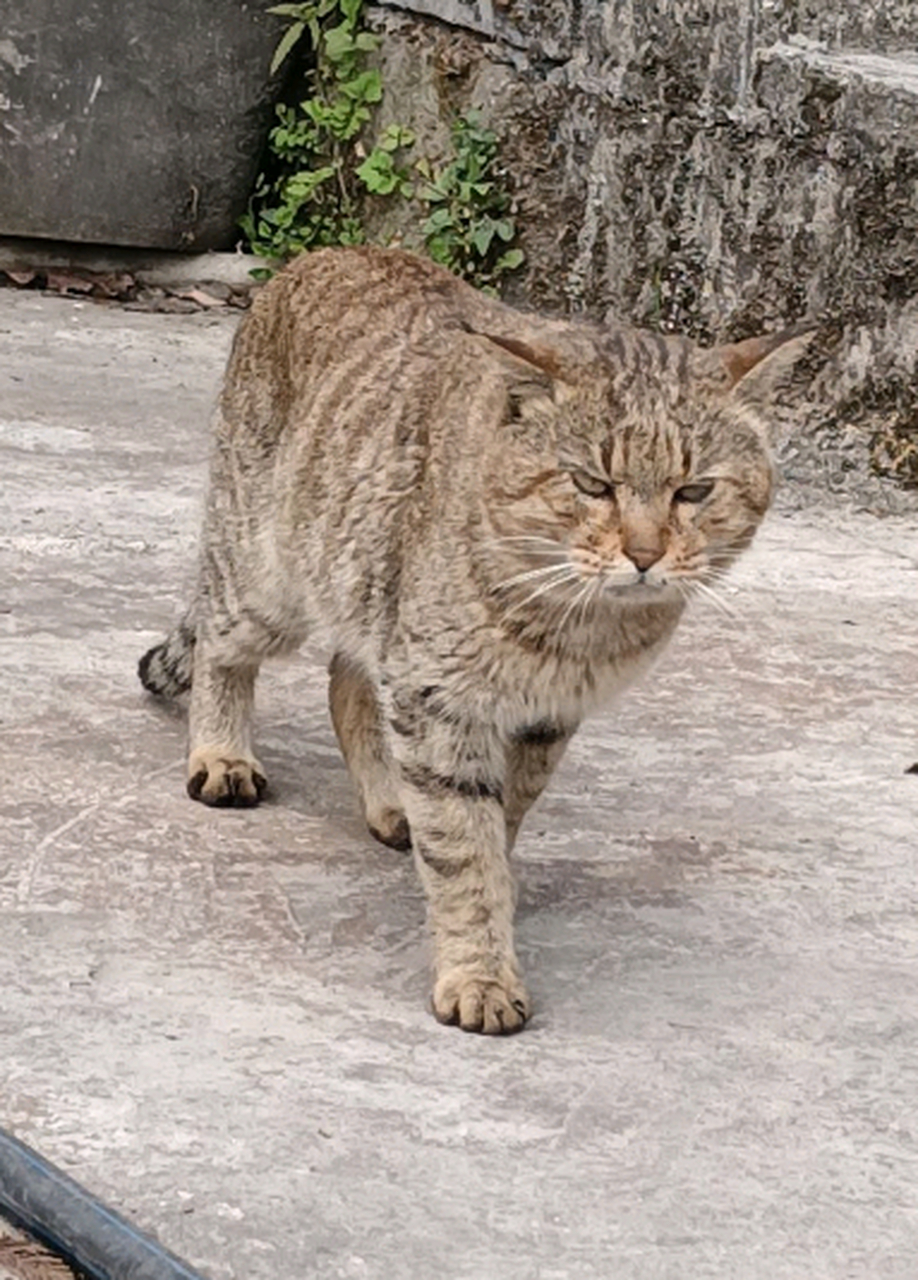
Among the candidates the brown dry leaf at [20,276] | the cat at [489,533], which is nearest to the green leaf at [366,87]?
the brown dry leaf at [20,276]

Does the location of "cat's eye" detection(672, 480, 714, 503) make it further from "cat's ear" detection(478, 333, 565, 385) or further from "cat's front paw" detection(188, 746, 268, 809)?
"cat's front paw" detection(188, 746, 268, 809)

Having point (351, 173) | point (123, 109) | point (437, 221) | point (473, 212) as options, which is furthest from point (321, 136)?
point (473, 212)

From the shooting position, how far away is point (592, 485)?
3.70 meters

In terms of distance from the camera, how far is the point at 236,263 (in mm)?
9336

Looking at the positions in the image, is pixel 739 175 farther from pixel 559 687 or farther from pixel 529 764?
pixel 559 687

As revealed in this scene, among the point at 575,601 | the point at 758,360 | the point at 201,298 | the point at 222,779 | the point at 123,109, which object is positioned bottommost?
the point at 201,298

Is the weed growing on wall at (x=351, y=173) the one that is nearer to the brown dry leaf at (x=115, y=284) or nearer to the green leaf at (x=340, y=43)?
the green leaf at (x=340, y=43)

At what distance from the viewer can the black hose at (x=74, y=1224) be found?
3031 mm

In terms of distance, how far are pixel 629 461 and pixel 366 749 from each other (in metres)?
1.22

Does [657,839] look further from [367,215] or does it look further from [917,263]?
[367,215]

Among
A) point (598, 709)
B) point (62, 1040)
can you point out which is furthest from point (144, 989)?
point (598, 709)

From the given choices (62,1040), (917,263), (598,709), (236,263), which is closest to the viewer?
(62,1040)

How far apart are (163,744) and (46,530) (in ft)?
4.67

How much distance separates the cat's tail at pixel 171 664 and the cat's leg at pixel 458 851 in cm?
115
